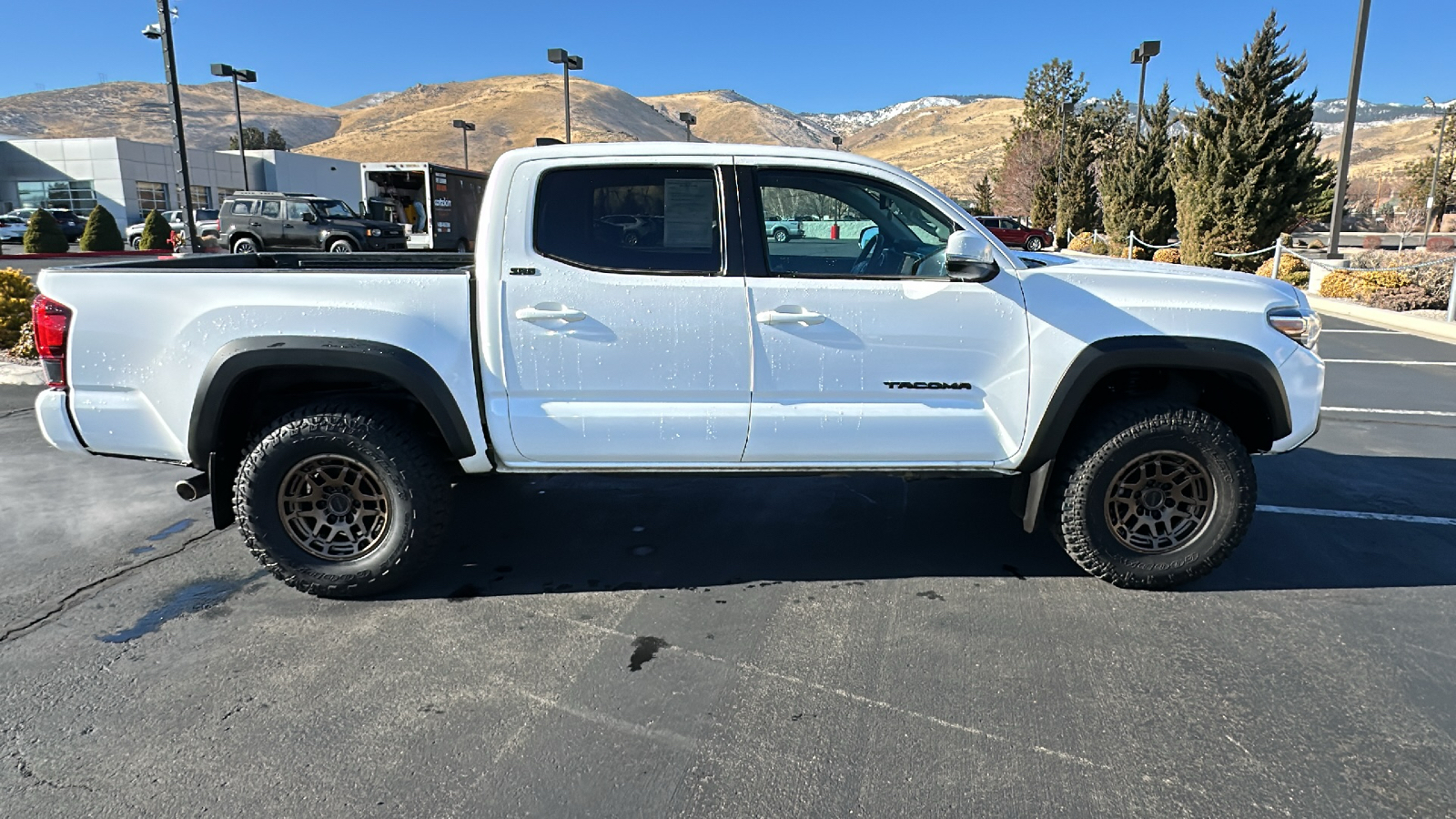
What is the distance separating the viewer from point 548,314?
3.49 metres

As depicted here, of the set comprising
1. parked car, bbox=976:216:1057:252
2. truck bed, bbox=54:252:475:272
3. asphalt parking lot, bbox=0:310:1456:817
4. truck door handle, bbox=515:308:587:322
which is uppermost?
parked car, bbox=976:216:1057:252

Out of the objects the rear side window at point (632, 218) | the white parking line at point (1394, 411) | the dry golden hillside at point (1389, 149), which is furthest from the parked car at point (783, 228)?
the dry golden hillside at point (1389, 149)

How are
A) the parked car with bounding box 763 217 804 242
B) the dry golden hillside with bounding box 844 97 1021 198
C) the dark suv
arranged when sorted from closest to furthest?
the parked car with bounding box 763 217 804 242
the dark suv
the dry golden hillside with bounding box 844 97 1021 198

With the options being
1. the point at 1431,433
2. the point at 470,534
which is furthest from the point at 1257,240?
the point at 470,534

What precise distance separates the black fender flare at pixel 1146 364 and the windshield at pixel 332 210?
25.3 m

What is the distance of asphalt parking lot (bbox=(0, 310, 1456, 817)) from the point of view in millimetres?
2541

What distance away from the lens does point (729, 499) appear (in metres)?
5.13

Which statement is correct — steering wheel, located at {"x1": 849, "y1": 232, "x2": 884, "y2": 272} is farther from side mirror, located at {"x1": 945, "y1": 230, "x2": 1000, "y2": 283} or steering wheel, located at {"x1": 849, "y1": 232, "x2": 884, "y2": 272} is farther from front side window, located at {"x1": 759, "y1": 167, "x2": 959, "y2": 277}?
side mirror, located at {"x1": 945, "y1": 230, "x2": 1000, "y2": 283}

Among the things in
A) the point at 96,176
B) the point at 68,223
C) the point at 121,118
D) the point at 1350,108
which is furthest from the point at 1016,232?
the point at 121,118

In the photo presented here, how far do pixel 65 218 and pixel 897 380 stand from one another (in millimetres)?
47012

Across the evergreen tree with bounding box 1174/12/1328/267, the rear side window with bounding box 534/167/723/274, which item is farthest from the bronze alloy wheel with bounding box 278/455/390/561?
the evergreen tree with bounding box 1174/12/1328/267

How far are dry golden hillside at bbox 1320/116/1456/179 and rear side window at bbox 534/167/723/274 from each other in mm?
101065

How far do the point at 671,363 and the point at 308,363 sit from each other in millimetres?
1446

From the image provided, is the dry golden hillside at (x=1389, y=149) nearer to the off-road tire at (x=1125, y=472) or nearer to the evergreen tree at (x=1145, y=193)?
the evergreen tree at (x=1145, y=193)
